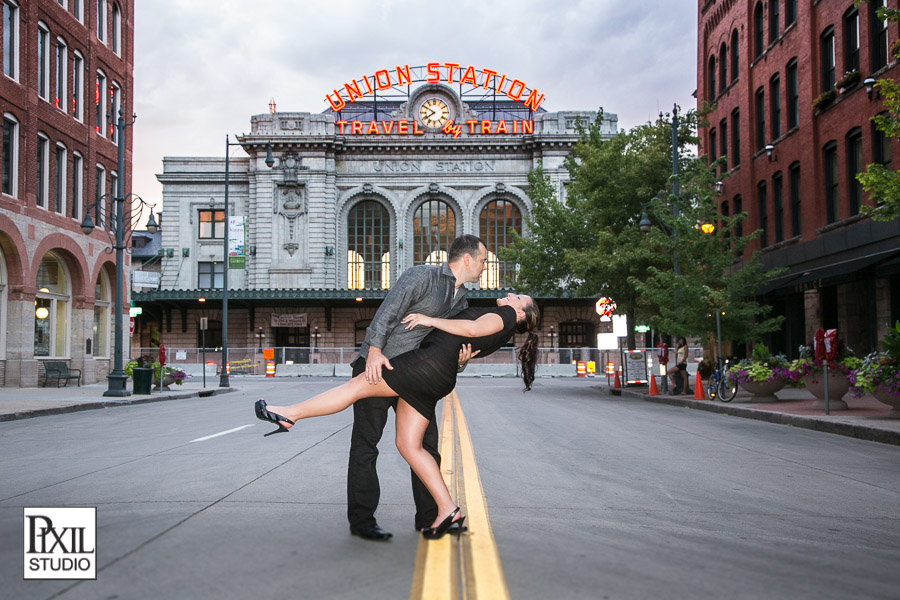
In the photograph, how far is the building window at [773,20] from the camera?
31.6m

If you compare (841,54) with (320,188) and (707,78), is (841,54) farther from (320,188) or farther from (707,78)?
(320,188)

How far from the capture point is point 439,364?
4941mm

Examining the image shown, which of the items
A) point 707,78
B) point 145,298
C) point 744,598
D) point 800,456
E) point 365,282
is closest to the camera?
point 744,598

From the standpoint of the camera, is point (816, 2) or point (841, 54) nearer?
point (841, 54)

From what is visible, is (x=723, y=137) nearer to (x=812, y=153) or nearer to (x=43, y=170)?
(x=812, y=153)

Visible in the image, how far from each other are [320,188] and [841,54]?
36659 millimetres

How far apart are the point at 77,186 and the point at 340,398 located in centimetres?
3064

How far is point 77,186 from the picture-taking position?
32.0 m

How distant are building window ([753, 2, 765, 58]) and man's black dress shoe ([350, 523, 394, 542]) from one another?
32913 mm

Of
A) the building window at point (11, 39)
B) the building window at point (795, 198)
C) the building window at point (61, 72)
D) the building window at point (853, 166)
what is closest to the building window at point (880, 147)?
the building window at point (853, 166)

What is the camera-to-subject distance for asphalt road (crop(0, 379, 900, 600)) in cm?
398

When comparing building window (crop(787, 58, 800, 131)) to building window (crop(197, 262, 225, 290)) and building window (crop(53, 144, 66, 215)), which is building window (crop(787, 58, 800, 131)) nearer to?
building window (crop(53, 144, 66, 215))

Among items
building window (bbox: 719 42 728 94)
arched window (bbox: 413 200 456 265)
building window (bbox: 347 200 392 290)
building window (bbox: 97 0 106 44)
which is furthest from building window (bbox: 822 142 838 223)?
building window (bbox: 347 200 392 290)

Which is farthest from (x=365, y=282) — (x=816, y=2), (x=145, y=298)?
(x=816, y=2)
